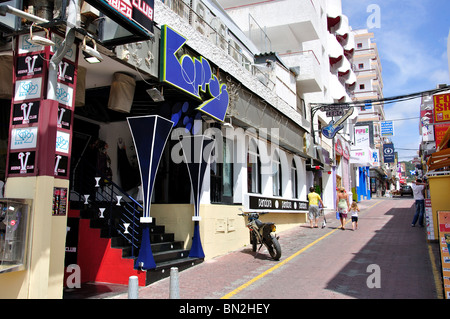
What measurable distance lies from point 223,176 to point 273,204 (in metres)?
3.58

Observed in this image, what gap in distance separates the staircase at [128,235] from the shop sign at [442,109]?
9.96 m

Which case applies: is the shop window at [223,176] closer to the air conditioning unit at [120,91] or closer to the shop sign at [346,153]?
the air conditioning unit at [120,91]

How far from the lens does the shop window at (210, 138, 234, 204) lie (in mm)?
11203

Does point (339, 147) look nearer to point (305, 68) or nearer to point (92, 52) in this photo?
point (305, 68)

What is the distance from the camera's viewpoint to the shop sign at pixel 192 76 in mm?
7883

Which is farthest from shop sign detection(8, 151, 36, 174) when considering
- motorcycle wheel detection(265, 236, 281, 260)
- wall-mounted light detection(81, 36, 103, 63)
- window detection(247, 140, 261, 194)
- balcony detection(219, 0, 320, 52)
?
balcony detection(219, 0, 320, 52)

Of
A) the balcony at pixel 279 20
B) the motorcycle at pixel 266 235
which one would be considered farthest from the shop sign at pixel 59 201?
the balcony at pixel 279 20

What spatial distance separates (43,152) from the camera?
5.43 metres

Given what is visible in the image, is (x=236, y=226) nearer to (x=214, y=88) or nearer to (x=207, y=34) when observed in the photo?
(x=214, y=88)

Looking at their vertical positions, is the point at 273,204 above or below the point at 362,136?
below

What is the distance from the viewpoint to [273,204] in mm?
14539

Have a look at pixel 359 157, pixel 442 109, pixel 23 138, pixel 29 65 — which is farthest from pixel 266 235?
pixel 359 157
